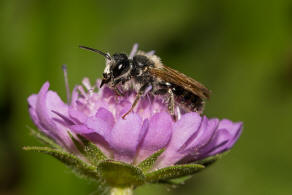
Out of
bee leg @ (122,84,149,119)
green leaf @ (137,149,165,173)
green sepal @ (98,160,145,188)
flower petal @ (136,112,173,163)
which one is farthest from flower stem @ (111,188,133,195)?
bee leg @ (122,84,149,119)

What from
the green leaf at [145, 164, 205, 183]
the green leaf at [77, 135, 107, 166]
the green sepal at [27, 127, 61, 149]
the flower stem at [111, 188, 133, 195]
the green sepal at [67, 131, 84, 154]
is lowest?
the flower stem at [111, 188, 133, 195]

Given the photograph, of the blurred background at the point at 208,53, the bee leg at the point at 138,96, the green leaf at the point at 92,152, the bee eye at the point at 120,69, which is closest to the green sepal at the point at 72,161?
the green leaf at the point at 92,152

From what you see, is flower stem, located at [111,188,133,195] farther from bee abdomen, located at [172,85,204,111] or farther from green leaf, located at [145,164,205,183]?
bee abdomen, located at [172,85,204,111]

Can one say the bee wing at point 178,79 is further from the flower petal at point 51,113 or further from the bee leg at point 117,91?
the flower petal at point 51,113

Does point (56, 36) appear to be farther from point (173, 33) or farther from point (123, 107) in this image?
point (123, 107)

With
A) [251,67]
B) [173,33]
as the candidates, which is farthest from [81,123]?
[251,67]

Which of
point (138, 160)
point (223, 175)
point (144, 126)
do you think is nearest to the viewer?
point (144, 126)

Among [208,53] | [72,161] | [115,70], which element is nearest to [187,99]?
[115,70]
